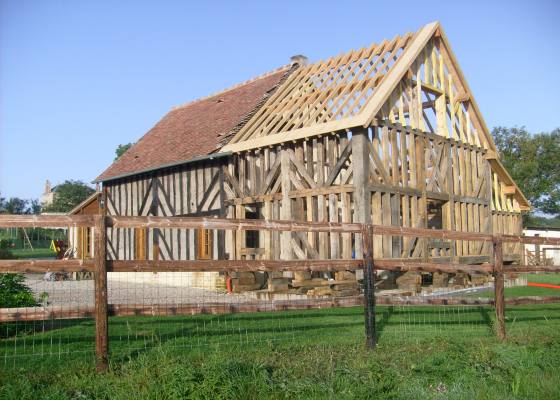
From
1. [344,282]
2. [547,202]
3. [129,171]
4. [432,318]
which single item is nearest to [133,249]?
[129,171]

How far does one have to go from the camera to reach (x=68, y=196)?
231 feet

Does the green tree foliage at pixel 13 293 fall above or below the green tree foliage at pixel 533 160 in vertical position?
below

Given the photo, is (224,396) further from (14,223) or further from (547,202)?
(547,202)

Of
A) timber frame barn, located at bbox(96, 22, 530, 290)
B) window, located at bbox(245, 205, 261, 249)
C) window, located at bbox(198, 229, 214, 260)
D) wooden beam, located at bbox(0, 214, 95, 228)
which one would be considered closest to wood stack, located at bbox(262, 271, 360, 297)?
timber frame barn, located at bbox(96, 22, 530, 290)

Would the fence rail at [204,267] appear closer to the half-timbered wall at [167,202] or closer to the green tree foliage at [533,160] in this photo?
the half-timbered wall at [167,202]

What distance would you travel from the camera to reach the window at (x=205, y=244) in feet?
54.2

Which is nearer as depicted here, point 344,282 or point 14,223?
point 14,223

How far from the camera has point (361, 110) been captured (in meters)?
12.9

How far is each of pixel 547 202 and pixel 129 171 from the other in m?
36.5

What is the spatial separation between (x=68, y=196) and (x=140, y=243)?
55548mm

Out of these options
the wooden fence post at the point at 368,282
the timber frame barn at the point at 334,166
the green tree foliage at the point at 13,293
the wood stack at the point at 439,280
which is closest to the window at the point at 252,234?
the timber frame barn at the point at 334,166

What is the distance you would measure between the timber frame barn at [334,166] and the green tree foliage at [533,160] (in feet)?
79.4

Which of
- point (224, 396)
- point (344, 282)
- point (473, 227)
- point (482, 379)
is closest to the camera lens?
point (224, 396)

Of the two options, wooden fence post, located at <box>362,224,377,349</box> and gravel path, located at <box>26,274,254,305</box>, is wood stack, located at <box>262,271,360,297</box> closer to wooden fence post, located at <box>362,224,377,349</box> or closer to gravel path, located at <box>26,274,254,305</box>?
gravel path, located at <box>26,274,254,305</box>
